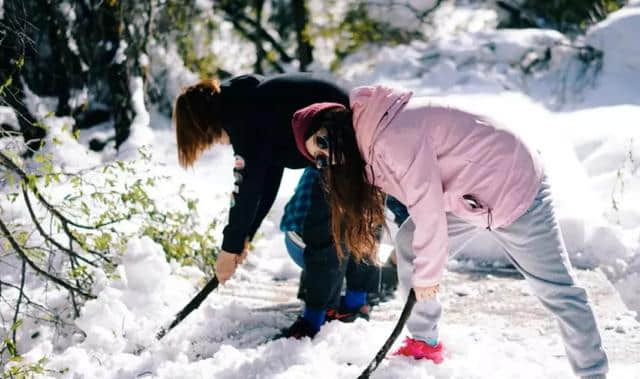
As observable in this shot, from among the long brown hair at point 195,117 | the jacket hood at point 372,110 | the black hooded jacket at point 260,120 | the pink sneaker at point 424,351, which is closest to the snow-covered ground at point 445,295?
the pink sneaker at point 424,351

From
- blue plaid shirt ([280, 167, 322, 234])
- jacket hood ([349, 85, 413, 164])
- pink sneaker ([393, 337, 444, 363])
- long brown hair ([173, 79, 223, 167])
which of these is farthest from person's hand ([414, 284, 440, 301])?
long brown hair ([173, 79, 223, 167])

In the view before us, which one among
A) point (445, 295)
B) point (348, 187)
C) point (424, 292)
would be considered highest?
point (348, 187)

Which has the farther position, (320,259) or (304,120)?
(320,259)

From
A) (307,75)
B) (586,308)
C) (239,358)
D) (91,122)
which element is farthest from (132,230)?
(91,122)

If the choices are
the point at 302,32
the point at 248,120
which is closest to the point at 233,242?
the point at 248,120

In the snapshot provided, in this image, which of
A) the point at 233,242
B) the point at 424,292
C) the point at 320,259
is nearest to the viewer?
the point at 424,292

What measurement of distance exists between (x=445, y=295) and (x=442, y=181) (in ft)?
4.34

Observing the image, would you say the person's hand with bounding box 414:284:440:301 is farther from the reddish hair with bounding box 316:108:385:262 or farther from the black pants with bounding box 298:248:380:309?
the black pants with bounding box 298:248:380:309

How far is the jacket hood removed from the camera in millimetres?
2197

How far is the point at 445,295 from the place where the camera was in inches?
137

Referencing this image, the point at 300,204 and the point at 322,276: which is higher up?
the point at 300,204

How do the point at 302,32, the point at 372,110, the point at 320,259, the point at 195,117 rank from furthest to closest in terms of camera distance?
the point at 302,32 → the point at 320,259 → the point at 195,117 → the point at 372,110

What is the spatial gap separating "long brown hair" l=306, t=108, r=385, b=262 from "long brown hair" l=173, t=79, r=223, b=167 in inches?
19.9

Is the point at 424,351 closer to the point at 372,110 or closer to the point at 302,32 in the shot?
the point at 372,110
